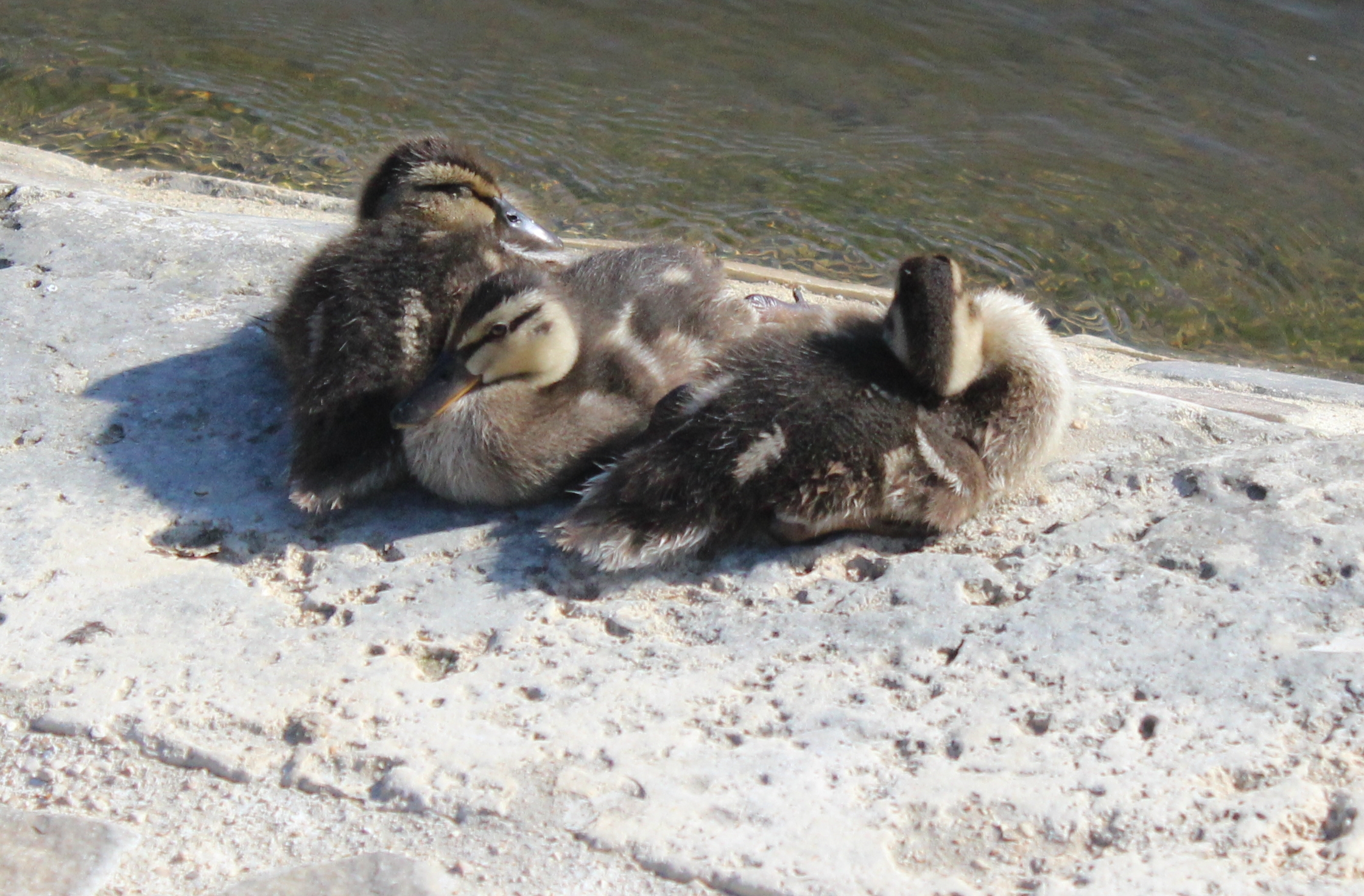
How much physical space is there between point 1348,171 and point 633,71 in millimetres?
5298

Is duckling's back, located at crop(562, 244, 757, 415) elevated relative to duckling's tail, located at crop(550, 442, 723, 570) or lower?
elevated

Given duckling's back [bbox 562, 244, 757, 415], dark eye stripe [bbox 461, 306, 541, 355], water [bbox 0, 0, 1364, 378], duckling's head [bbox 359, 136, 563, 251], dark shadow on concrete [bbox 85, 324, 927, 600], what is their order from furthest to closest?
water [bbox 0, 0, 1364, 378] → duckling's head [bbox 359, 136, 563, 251] → duckling's back [bbox 562, 244, 757, 415] → dark eye stripe [bbox 461, 306, 541, 355] → dark shadow on concrete [bbox 85, 324, 927, 600]

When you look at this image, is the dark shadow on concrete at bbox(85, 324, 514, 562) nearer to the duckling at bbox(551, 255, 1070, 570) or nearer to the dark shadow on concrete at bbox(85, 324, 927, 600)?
the dark shadow on concrete at bbox(85, 324, 927, 600)

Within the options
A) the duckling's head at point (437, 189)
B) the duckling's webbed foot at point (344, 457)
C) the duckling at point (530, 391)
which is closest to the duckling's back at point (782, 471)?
the duckling at point (530, 391)

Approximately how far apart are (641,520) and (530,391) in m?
0.60

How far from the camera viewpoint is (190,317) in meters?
4.37

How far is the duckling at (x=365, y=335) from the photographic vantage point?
11.3 ft

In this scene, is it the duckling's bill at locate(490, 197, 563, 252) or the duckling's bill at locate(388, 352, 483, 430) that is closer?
the duckling's bill at locate(388, 352, 483, 430)

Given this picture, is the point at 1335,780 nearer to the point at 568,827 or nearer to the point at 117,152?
the point at 568,827

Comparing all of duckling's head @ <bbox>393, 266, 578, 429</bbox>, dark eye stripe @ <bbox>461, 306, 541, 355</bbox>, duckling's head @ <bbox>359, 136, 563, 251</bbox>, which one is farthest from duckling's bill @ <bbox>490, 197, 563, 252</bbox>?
dark eye stripe @ <bbox>461, 306, 541, 355</bbox>

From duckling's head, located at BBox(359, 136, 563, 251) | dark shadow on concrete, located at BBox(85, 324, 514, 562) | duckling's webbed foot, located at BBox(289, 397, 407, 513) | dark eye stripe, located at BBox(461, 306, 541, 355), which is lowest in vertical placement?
dark shadow on concrete, located at BBox(85, 324, 514, 562)

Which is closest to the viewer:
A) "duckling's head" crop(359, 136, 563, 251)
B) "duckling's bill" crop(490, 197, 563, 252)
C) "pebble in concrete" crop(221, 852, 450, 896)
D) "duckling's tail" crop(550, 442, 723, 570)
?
"pebble in concrete" crop(221, 852, 450, 896)

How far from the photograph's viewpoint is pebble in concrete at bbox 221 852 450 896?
2.25 metres

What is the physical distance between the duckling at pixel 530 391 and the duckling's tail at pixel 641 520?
0.27 m
